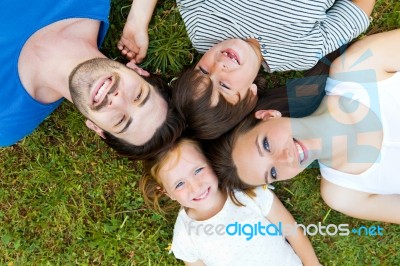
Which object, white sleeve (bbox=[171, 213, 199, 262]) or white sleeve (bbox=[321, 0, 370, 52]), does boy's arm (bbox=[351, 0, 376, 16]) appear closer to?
white sleeve (bbox=[321, 0, 370, 52])

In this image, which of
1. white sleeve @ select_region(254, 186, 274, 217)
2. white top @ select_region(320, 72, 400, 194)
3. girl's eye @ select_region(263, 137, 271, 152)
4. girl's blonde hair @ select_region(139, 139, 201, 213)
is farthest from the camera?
white sleeve @ select_region(254, 186, 274, 217)

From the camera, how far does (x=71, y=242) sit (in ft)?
10.7

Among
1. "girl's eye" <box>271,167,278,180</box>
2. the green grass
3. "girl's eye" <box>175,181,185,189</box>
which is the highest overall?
"girl's eye" <box>271,167,278,180</box>

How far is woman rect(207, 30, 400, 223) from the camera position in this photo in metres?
2.68

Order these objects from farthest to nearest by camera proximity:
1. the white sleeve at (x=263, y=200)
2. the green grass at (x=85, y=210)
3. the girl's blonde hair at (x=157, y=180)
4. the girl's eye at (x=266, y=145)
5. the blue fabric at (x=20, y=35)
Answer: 1. the green grass at (x=85, y=210)
2. the white sleeve at (x=263, y=200)
3. the girl's blonde hair at (x=157, y=180)
4. the girl's eye at (x=266, y=145)
5. the blue fabric at (x=20, y=35)

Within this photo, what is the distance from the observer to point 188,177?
266 centimetres

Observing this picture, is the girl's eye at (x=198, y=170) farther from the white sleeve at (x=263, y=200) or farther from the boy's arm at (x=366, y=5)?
the boy's arm at (x=366, y=5)

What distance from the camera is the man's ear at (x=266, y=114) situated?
8.78 ft

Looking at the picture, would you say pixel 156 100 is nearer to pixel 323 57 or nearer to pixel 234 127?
pixel 234 127

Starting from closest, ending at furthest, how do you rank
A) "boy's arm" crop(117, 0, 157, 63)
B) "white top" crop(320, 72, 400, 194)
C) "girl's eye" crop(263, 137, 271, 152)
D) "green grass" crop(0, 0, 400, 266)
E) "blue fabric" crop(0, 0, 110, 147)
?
"blue fabric" crop(0, 0, 110, 147)
"girl's eye" crop(263, 137, 271, 152)
"white top" crop(320, 72, 400, 194)
"boy's arm" crop(117, 0, 157, 63)
"green grass" crop(0, 0, 400, 266)

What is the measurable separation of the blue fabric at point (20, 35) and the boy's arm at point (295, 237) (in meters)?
1.59

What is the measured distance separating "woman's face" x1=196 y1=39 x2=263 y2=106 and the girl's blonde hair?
35 centimetres

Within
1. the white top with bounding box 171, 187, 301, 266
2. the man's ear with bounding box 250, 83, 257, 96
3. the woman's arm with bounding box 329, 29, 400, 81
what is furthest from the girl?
the woman's arm with bounding box 329, 29, 400, 81

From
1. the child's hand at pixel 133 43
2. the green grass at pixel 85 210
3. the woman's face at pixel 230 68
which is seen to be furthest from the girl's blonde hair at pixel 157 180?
the child's hand at pixel 133 43
